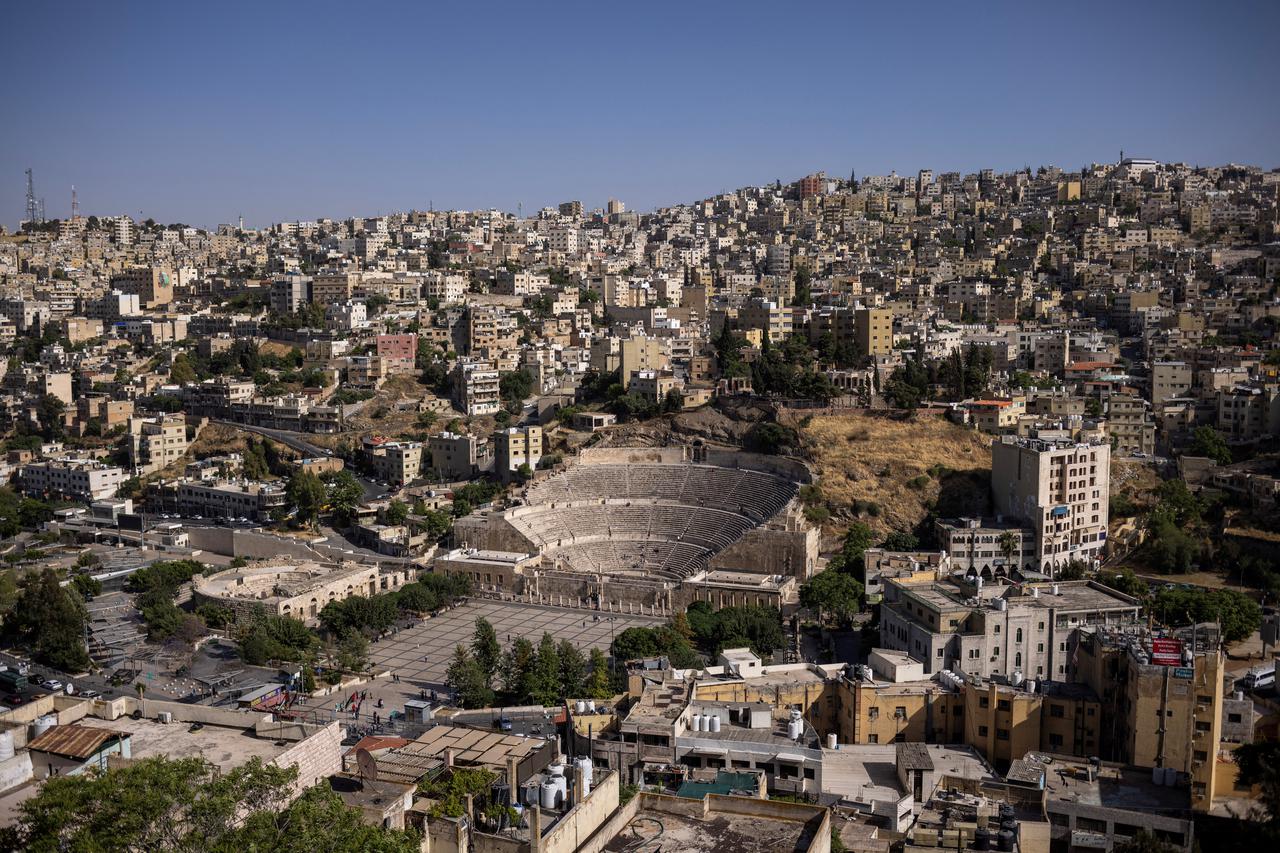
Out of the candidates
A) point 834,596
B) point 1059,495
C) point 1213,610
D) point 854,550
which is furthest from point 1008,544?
point 1213,610

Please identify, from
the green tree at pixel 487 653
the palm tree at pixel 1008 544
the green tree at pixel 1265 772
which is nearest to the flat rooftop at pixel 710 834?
the green tree at pixel 1265 772

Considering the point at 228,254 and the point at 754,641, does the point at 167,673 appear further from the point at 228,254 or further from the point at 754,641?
the point at 228,254

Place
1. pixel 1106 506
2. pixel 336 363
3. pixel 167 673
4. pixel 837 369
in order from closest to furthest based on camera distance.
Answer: pixel 167 673 < pixel 1106 506 < pixel 837 369 < pixel 336 363

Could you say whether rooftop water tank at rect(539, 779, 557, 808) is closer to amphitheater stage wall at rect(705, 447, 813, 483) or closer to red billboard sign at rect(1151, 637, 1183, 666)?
red billboard sign at rect(1151, 637, 1183, 666)

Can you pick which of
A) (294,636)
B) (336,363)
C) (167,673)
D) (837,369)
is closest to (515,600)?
(294,636)

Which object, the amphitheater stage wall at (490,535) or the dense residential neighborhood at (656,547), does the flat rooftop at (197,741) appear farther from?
the amphitheater stage wall at (490,535)

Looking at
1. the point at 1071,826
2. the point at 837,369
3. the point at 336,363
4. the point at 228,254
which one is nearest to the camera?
the point at 1071,826
